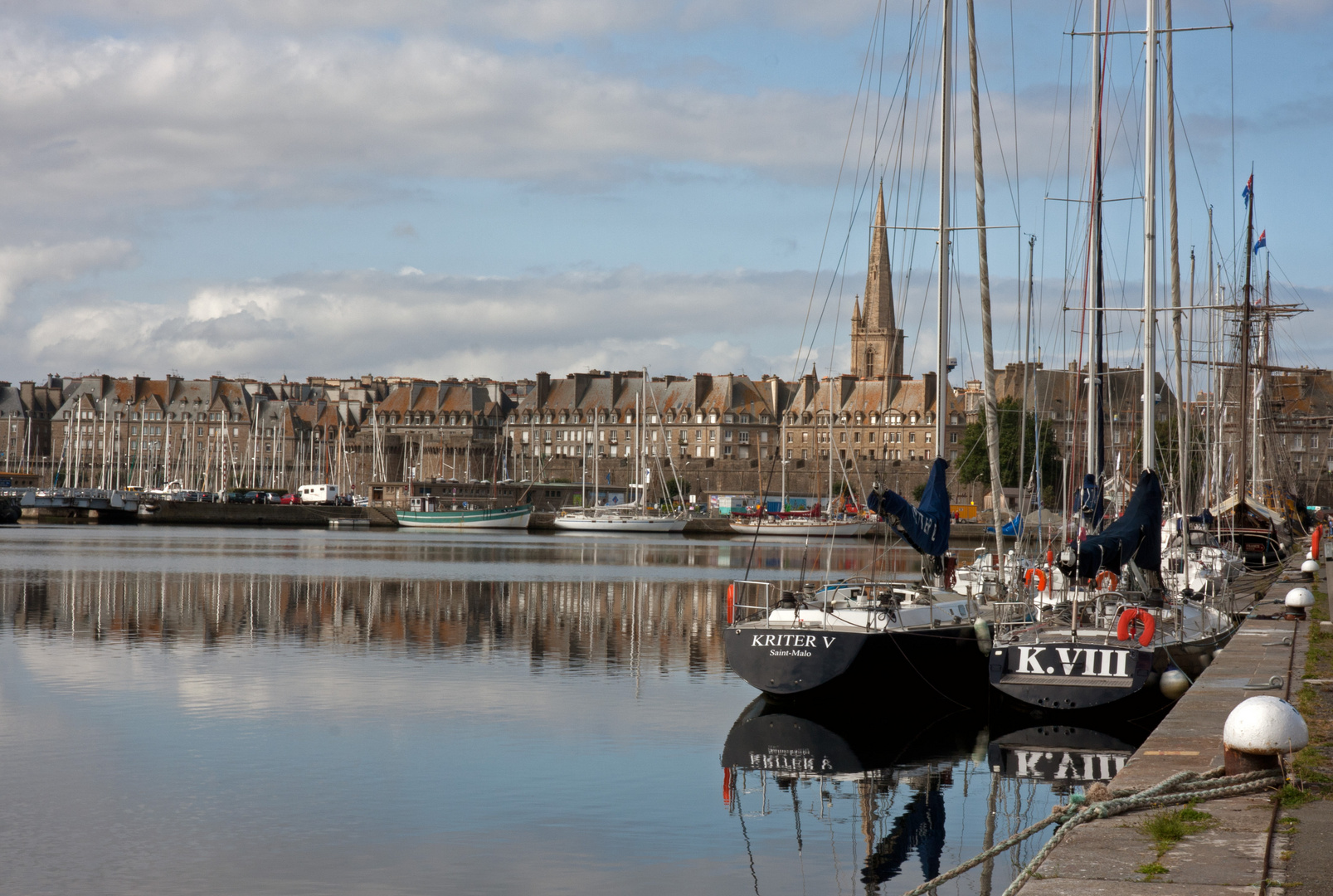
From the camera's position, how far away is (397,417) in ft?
569

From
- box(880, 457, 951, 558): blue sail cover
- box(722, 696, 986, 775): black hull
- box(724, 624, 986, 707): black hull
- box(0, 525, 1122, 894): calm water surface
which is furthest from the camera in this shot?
box(880, 457, 951, 558): blue sail cover

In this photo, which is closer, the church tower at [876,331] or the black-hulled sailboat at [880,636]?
the black-hulled sailboat at [880,636]

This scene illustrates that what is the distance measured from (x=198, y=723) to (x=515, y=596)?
23632 millimetres

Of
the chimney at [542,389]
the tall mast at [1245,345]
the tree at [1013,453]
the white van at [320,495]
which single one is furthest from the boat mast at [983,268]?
the chimney at [542,389]

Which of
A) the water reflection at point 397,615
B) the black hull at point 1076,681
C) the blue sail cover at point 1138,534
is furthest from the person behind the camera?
the water reflection at point 397,615

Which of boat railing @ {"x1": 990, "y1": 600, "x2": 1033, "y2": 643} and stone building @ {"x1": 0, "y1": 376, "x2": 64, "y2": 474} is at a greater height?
stone building @ {"x1": 0, "y1": 376, "x2": 64, "y2": 474}

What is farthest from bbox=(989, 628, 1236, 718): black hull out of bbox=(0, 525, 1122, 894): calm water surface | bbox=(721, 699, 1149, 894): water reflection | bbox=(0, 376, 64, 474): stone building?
bbox=(0, 376, 64, 474): stone building

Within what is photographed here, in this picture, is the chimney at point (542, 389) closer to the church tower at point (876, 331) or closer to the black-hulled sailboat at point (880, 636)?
the church tower at point (876, 331)

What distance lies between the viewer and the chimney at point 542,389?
171 m

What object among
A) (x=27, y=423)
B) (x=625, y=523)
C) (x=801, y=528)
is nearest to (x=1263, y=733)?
(x=801, y=528)

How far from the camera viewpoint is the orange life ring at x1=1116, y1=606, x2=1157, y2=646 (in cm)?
1991

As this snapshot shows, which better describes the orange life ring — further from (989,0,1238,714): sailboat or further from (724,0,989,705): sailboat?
(724,0,989,705): sailboat

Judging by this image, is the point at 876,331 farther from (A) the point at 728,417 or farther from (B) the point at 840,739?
(B) the point at 840,739

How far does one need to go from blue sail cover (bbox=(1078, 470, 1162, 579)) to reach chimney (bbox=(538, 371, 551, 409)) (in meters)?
148
